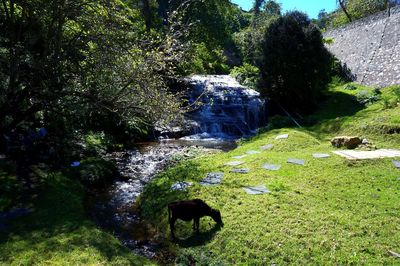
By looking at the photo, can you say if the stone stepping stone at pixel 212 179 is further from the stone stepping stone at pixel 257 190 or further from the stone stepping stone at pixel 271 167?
the stone stepping stone at pixel 271 167

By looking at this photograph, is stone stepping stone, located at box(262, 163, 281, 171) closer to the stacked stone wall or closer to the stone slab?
the stone slab

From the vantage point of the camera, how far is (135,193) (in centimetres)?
1085

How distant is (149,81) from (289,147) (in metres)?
5.73

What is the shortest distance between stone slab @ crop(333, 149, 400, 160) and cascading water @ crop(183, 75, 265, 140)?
Answer: 9472 millimetres

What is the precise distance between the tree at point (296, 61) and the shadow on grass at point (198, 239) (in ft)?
46.6

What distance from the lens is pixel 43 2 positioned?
961 cm

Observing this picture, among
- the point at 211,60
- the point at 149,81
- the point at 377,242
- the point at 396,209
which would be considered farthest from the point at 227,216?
the point at 211,60

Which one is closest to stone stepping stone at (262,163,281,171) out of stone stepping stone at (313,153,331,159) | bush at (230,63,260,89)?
stone stepping stone at (313,153,331,159)

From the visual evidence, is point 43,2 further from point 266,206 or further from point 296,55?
point 296,55

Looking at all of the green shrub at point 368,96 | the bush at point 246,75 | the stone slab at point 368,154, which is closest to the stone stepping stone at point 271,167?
the stone slab at point 368,154

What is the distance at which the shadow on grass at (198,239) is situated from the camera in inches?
274

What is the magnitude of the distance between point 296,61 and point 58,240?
16.0 m

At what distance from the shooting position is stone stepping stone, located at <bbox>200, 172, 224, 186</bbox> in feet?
31.6

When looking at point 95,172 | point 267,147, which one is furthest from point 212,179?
point 95,172
